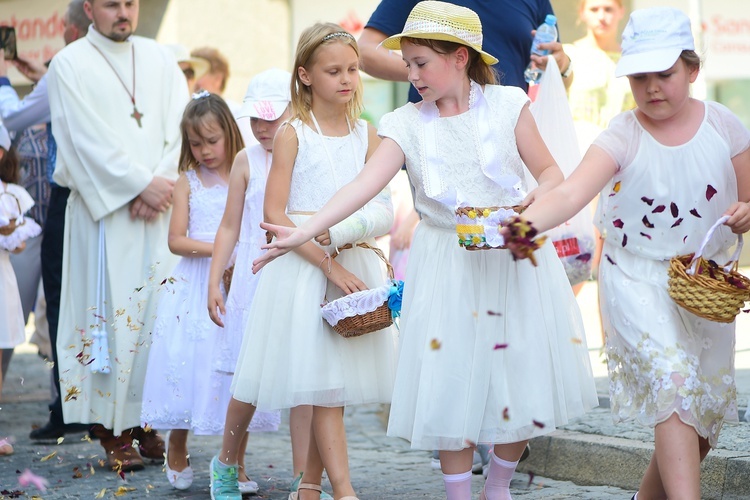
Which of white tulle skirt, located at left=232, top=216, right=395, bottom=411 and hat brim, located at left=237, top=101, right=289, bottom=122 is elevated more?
hat brim, located at left=237, top=101, right=289, bottom=122

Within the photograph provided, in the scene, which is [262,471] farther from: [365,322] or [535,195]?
[535,195]

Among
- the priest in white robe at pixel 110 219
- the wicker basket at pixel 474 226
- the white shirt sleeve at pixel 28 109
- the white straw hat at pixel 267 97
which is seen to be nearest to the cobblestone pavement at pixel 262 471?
the priest in white robe at pixel 110 219

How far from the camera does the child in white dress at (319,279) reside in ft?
16.0

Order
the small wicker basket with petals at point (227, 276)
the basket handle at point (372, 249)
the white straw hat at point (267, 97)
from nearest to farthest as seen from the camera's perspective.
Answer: the basket handle at point (372, 249) < the white straw hat at point (267, 97) < the small wicker basket with petals at point (227, 276)

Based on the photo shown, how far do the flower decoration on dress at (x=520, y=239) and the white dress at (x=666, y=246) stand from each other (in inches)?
26.6

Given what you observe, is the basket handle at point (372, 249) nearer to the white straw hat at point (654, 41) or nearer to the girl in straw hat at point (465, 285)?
the girl in straw hat at point (465, 285)

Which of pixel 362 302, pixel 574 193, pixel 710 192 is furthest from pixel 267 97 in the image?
pixel 710 192

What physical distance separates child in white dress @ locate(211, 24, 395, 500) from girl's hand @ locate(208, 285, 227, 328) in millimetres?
469

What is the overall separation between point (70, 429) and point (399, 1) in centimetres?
339

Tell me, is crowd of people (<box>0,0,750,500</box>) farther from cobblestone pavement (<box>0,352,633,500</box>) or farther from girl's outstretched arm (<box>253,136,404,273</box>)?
cobblestone pavement (<box>0,352,633,500</box>)

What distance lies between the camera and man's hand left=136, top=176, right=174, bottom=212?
21.9ft

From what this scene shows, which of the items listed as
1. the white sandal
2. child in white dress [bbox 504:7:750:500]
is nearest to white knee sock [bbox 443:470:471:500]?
child in white dress [bbox 504:7:750:500]

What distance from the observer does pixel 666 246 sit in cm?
423

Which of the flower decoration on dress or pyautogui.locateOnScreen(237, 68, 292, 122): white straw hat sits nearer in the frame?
the flower decoration on dress
